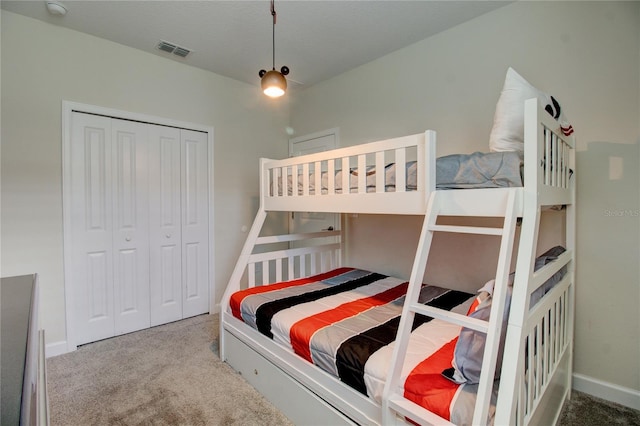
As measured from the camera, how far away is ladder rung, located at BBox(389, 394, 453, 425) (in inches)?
41.7

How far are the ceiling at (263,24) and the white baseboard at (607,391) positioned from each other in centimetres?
261

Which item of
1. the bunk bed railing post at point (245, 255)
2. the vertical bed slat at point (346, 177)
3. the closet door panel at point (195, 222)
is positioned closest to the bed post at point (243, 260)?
the bunk bed railing post at point (245, 255)

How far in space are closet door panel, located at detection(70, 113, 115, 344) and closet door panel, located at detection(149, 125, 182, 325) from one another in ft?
1.13

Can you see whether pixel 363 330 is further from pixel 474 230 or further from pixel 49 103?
pixel 49 103

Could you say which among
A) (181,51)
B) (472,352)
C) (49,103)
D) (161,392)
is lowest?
(161,392)

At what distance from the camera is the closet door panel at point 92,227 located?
2.52 metres

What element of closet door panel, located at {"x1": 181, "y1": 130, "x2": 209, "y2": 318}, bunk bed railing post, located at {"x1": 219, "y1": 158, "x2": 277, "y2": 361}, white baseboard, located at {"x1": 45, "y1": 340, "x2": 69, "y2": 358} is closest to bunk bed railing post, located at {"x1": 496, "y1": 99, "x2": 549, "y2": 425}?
bunk bed railing post, located at {"x1": 219, "y1": 158, "x2": 277, "y2": 361}

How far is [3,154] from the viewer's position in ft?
7.23

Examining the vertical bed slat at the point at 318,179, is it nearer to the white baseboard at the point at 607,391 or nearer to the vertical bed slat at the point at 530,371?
the vertical bed slat at the point at 530,371

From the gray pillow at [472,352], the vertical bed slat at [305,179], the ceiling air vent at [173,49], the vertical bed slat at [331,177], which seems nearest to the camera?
the gray pillow at [472,352]

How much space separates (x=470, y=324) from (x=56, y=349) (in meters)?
3.02

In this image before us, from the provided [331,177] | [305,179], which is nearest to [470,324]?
[331,177]

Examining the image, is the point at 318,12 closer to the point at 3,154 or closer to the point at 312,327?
the point at 312,327

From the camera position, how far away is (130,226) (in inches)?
110
